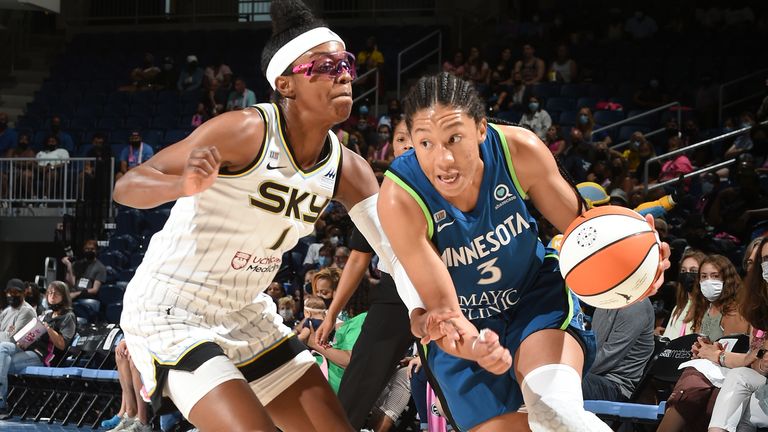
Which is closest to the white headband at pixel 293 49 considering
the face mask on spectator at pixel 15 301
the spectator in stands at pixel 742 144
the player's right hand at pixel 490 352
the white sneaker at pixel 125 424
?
the player's right hand at pixel 490 352

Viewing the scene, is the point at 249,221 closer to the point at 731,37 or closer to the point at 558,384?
the point at 558,384

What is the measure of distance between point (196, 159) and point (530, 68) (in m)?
11.9

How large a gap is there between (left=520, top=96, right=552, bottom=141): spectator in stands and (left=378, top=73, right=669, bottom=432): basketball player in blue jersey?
9025 mm

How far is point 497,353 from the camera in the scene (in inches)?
115

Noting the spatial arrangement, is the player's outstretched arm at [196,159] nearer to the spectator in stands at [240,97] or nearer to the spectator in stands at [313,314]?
the spectator in stands at [313,314]

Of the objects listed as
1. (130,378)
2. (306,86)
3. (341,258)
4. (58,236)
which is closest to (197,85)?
(58,236)

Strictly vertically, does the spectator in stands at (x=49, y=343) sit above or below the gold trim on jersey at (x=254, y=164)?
below

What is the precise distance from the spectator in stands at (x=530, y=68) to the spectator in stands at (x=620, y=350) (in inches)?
333

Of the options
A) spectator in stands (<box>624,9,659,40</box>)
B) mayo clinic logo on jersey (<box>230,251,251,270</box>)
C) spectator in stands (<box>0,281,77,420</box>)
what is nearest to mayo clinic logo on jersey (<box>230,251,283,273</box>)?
mayo clinic logo on jersey (<box>230,251,251,270</box>)

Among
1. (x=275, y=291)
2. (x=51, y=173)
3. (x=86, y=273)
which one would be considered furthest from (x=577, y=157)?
(x=51, y=173)

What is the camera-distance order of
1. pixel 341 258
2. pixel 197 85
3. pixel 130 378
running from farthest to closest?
1. pixel 197 85
2. pixel 341 258
3. pixel 130 378

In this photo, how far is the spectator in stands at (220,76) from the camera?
53.8ft

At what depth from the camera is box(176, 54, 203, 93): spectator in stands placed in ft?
55.3

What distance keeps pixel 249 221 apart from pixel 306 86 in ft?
1.87
